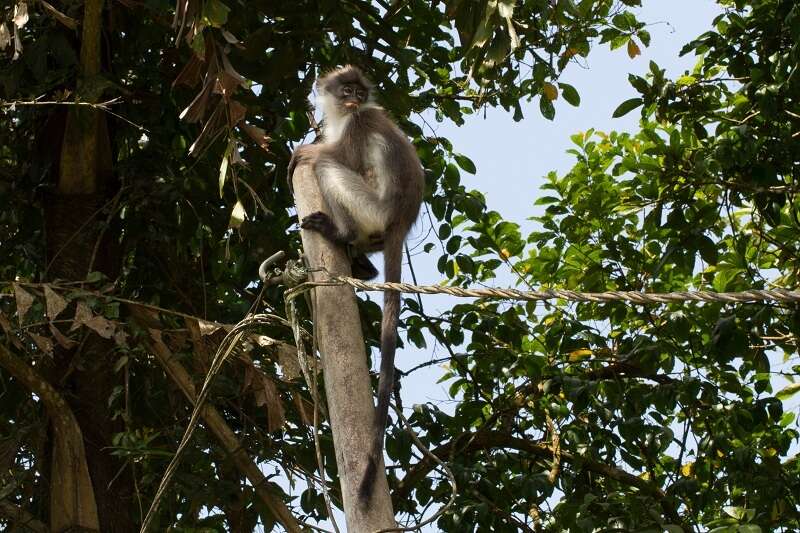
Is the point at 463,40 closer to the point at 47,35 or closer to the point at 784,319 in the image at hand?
the point at 47,35

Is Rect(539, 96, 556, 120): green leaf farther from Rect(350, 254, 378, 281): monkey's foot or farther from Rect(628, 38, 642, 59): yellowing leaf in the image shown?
Rect(350, 254, 378, 281): monkey's foot

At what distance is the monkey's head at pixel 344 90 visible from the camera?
620 cm

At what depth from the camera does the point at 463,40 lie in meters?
4.73

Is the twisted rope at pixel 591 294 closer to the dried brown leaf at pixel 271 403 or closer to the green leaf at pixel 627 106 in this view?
the dried brown leaf at pixel 271 403

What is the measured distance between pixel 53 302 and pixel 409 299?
7.25 feet

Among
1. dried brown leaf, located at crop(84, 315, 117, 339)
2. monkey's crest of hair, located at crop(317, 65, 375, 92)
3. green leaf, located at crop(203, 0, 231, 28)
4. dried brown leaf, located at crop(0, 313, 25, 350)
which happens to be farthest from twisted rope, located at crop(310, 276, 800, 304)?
monkey's crest of hair, located at crop(317, 65, 375, 92)

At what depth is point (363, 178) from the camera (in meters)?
5.64

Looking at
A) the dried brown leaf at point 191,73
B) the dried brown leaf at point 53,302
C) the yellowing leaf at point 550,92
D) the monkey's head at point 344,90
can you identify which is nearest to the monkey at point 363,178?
the monkey's head at point 344,90

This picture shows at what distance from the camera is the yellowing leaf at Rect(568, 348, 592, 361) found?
6.63 metres

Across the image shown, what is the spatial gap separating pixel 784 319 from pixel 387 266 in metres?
2.93

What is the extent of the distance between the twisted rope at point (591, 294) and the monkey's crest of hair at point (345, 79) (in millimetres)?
2870

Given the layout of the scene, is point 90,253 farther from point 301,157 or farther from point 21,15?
point 301,157

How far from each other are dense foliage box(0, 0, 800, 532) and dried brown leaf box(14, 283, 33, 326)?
0.19 metres

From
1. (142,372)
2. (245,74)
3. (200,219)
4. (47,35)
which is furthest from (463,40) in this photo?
(142,372)
